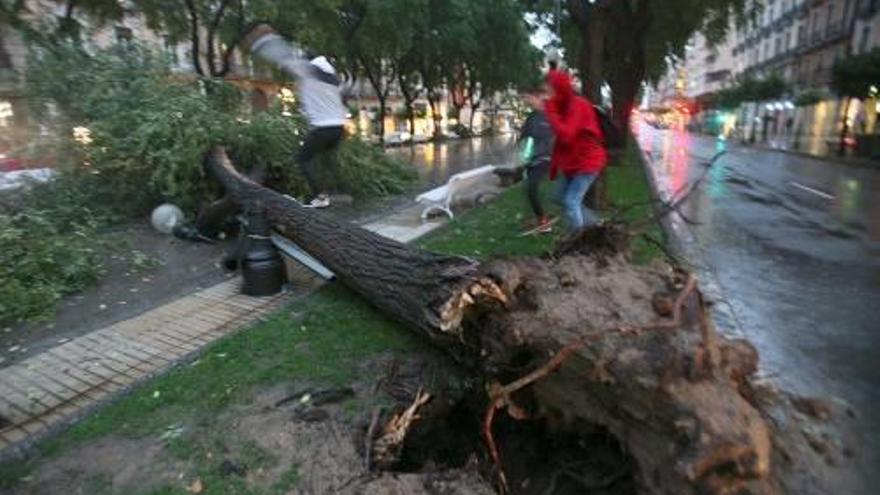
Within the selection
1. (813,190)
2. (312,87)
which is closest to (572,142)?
(312,87)

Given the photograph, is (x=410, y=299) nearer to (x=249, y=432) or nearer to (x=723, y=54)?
(x=249, y=432)

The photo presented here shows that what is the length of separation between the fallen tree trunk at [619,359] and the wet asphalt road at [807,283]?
86 centimetres

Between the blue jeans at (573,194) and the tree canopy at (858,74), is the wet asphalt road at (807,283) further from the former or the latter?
the tree canopy at (858,74)

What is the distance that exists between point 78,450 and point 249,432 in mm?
833

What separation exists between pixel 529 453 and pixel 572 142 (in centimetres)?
348

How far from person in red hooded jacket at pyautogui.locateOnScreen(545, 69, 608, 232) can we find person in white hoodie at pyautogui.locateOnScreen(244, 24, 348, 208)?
2.89m

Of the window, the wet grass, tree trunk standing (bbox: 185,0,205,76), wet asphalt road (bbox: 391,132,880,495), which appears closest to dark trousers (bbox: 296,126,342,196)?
the wet grass

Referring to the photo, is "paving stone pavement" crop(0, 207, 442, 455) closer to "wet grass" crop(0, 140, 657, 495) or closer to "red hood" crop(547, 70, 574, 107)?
"wet grass" crop(0, 140, 657, 495)

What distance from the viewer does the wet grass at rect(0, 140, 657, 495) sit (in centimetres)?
299

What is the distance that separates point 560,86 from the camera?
5.61 m

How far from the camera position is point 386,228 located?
8.20m

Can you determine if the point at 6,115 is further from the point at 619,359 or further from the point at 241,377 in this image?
the point at 619,359

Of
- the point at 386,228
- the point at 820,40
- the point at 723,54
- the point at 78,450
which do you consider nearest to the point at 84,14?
the point at 386,228

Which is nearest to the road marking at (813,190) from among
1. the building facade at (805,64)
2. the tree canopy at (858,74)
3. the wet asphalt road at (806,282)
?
the wet asphalt road at (806,282)
